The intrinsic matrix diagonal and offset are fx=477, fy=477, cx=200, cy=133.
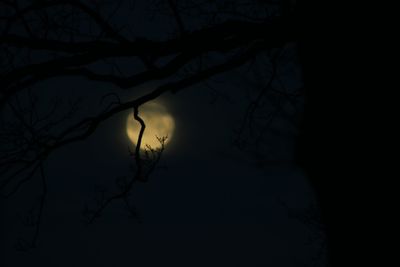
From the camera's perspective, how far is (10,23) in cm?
402

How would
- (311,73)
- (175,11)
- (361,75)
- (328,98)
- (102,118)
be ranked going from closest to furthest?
(361,75) → (328,98) → (311,73) → (102,118) → (175,11)

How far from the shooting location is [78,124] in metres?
4.05

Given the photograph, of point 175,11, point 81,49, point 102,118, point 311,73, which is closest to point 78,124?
point 102,118

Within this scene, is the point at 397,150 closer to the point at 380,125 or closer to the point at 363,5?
the point at 380,125

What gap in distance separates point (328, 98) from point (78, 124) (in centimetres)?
235

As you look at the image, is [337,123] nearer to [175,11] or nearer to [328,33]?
[328,33]

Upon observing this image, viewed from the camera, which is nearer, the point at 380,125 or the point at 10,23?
the point at 380,125

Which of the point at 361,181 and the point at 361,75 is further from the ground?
the point at 361,75

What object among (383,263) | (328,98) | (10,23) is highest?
(10,23)

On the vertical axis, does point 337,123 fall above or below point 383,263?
above

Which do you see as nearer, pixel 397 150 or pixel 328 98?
pixel 397 150

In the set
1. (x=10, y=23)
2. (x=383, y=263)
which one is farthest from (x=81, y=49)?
(x=383, y=263)

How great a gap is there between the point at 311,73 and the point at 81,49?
1.70 metres

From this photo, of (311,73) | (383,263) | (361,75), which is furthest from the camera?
(311,73)
